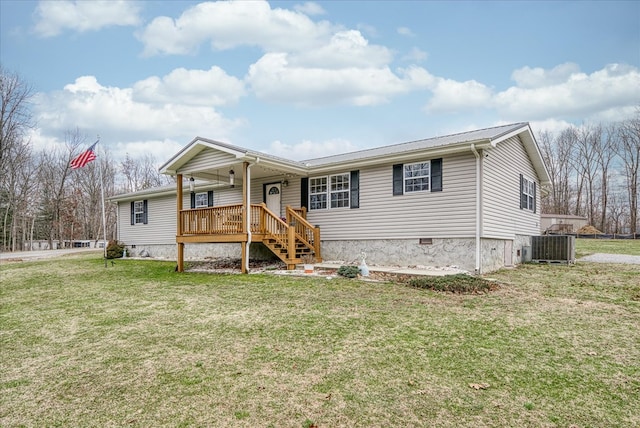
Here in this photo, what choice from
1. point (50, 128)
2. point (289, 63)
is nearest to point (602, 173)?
point (289, 63)

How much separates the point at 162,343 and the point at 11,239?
3681 centimetres

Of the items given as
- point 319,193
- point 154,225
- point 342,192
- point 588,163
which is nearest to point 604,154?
point 588,163

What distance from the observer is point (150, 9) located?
44.8 ft

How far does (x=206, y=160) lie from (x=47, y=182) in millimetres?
30483

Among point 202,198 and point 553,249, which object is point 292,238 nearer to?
point 202,198

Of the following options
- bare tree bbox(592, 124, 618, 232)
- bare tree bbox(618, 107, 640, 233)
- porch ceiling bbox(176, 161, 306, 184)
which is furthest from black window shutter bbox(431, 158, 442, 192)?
bare tree bbox(592, 124, 618, 232)

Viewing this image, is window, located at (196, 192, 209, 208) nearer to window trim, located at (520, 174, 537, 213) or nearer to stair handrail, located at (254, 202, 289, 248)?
stair handrail, located at (254, 202, 289, 248)

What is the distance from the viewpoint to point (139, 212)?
62.2ft

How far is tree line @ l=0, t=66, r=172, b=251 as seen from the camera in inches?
1034

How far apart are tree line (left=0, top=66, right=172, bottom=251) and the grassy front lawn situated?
76.9 feet

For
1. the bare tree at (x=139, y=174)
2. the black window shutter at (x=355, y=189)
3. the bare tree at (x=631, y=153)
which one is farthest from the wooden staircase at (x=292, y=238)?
the bare tree at (x=631, y=153)

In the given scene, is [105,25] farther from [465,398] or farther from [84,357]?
[465,398]

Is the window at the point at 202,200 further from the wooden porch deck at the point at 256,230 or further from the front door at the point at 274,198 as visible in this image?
the wooden porch deck at the point at 256,230

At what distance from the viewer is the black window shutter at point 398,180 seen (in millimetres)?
11016
